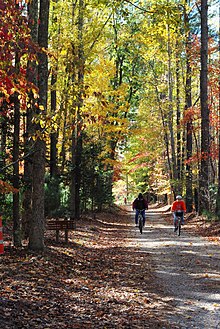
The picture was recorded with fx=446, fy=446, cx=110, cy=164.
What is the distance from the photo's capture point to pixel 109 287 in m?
8.73

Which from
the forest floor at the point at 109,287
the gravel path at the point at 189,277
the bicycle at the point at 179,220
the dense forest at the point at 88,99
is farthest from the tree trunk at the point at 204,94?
the forest floor at the point at 109,287

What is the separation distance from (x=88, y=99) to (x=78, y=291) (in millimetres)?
18688

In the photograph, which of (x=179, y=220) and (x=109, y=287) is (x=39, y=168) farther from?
(x=179, y=220)

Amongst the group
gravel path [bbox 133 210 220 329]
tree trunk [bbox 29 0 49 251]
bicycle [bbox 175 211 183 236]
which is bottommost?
gravel path [bbox 133 210 220 329]

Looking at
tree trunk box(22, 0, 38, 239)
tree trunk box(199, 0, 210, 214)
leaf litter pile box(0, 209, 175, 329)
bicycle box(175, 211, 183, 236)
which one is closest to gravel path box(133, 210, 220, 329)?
leaf litter pile box(0, 209, 175, 329)

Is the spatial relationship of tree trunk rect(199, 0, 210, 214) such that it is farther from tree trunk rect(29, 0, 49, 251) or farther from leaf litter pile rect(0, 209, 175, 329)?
tree trunk rect(29, 0, 49, 251)

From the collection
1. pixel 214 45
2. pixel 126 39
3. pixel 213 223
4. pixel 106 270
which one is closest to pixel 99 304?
pixel 106 270

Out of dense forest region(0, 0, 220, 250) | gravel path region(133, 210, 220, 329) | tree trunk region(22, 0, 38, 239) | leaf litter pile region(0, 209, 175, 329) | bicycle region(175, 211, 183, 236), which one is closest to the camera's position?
leaf litter pile region(0, 209, 175, 329)

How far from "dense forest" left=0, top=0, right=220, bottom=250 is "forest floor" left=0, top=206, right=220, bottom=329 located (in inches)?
56.8

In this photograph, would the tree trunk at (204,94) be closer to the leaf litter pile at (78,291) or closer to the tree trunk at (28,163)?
the leaf litter pile at (78,291)

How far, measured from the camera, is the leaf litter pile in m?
6.30

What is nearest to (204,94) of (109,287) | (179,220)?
(179,220)

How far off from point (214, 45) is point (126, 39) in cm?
611

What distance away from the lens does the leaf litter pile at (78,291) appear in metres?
6.30
